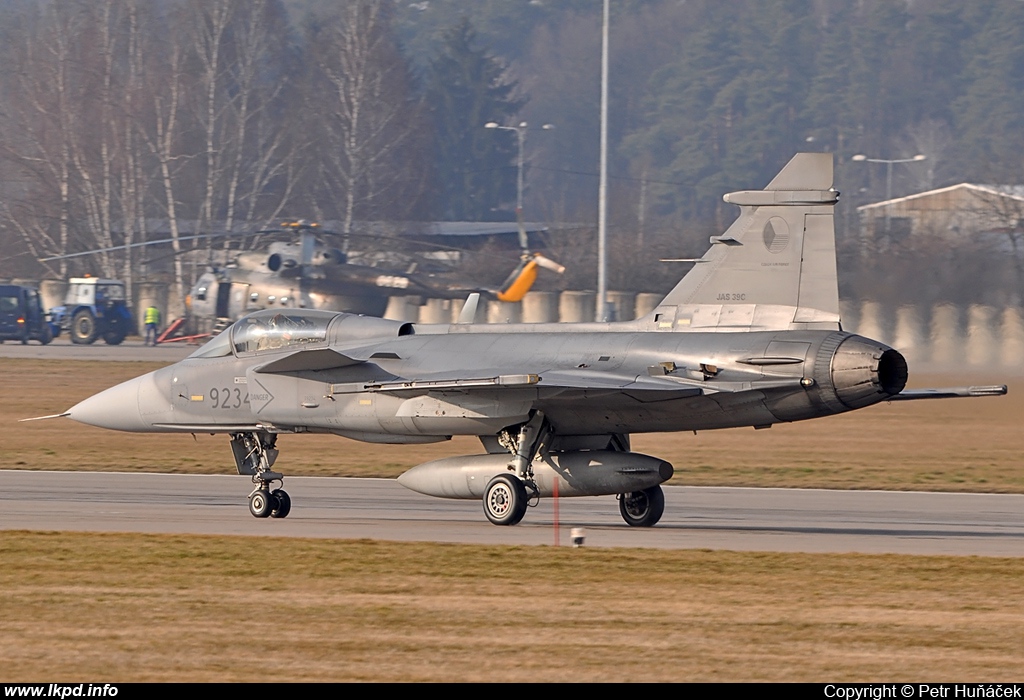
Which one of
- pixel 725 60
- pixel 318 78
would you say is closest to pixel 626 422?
pixel 318 78

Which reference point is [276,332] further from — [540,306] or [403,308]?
[540,306]

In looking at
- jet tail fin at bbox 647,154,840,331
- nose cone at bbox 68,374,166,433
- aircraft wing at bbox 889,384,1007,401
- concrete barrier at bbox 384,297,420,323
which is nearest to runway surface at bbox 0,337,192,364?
concrete barrier at bbox 384,297,420,323

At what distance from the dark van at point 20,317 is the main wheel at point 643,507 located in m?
40.6

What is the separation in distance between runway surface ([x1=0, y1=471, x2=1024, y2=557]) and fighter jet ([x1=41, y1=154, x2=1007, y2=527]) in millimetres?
680

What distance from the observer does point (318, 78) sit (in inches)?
3374

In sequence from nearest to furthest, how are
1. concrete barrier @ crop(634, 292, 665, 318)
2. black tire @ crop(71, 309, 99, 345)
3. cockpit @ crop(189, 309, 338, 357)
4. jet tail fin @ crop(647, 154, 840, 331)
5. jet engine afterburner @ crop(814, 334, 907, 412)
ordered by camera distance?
1. jet engine afterburner @ crop(814, 334, 907, 412)
2. jet tail fin @ crop(647, 154, 840, 331)
3. cockpit @ crop(189, 309, 338, 357)
4. concrete barrier @ crop(634, 292, 665, 318)
5. black tire @ crop(71, 309, 99, 345)

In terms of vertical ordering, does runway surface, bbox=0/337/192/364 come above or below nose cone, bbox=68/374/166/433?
below

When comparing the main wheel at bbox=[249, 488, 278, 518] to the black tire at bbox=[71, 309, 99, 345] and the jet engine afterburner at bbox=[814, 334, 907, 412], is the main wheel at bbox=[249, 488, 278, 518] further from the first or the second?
the black tire at bbox=[71, 309, 99, 345]

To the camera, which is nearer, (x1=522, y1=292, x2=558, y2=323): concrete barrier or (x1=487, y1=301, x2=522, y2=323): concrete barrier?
(x1=487, y1=301, x2=522, y2=323): concrete barrier

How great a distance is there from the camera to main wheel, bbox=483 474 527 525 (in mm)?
16219

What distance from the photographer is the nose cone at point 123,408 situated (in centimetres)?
1825

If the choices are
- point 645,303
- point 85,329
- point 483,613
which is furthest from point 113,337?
point 483,613

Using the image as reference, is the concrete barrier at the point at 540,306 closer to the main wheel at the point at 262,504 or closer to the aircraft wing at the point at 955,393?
the main wheel at the point at 262,504

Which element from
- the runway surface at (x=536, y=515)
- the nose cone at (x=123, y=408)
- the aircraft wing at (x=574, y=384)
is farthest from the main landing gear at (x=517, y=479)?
the nose cone at (x=123, y=408)
